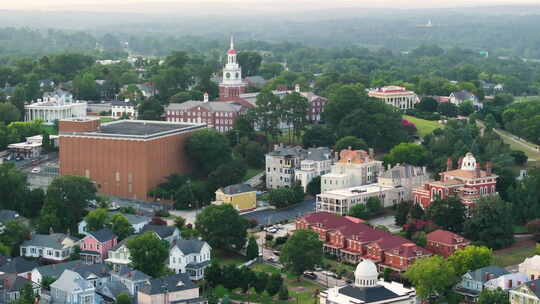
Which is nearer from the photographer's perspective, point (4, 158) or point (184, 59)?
point (4, 158)

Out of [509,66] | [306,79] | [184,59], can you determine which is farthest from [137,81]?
[509,66]

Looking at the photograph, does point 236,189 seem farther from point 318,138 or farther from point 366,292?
point 366,292

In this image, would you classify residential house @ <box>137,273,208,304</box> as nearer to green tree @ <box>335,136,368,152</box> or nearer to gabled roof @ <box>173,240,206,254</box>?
gabled roof @ <box>173,240,206,254</box>

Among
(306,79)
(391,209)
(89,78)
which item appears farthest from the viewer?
(306,79)

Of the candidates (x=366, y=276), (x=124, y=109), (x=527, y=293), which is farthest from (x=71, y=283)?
(x=124, y=109)

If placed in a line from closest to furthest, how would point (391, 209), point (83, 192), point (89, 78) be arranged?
point (83, 192) → point (391, 209) → point (89, 78)

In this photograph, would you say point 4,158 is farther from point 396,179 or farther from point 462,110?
point 462,110

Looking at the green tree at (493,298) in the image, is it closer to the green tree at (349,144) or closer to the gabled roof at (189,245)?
the gabled roof at (189,245)
